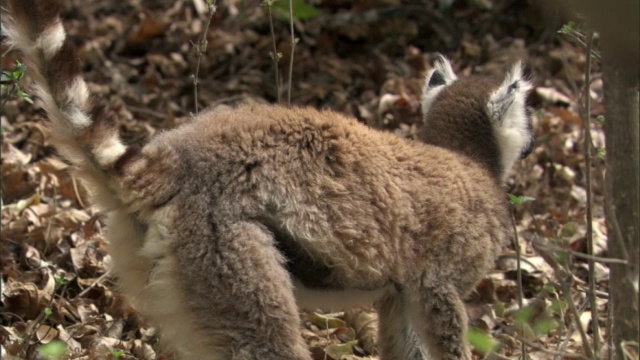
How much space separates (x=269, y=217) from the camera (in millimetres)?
4309

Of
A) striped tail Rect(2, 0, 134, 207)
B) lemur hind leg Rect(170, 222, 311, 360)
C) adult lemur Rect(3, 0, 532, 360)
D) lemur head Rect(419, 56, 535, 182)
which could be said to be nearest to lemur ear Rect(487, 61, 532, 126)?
lemur head Rect(419, 56, 535, 182)

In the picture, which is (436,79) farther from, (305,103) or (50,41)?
(50,41)

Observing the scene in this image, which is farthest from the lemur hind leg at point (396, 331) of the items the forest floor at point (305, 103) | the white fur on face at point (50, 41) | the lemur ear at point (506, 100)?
the white fur on face at point (50, 41)

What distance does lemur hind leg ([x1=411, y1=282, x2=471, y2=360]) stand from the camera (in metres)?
4.85

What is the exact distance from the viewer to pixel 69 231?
265 inches

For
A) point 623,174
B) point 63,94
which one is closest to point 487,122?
point 623,174

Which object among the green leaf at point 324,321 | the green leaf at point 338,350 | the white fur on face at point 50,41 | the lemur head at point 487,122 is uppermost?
the white fur on face at point 50,41

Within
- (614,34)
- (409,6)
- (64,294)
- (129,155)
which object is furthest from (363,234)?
(409,6)

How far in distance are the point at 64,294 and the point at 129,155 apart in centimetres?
229

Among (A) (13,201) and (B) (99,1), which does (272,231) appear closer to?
(A) (13,201)

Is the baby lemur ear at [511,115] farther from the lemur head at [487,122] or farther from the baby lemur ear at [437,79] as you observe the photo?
the baby lemur ear at [437,79]

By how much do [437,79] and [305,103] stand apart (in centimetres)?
309

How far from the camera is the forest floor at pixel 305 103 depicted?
5789 mm

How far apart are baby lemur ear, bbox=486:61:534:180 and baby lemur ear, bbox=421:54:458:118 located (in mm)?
578
